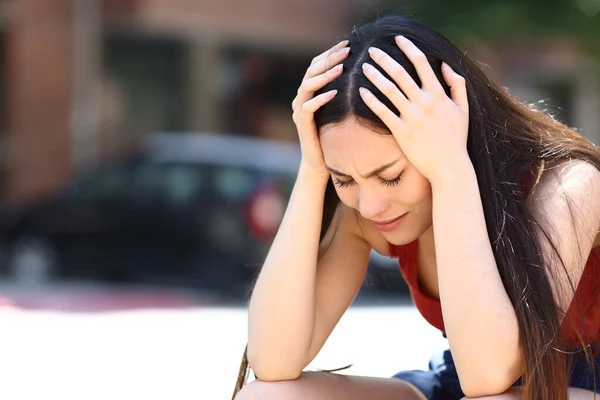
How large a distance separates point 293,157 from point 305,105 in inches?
286

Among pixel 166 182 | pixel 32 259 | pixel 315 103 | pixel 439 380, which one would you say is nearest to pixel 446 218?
pixel 315 103

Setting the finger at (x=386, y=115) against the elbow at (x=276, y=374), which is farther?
the elbow at (x=276, y=374)

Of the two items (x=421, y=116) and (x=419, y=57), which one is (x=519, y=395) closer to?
(x=421, y=116)

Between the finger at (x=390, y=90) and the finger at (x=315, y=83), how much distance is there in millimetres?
108

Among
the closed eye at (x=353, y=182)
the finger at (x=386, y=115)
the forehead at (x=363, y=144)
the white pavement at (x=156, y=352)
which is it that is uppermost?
the finger at (x=386, y=115)

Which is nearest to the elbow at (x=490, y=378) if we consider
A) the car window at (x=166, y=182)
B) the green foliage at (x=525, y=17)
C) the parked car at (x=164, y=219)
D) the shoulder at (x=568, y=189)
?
the shoulder at (x=568, y=189)

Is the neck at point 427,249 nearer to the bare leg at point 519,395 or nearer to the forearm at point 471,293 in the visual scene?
the forearm at point 471,293

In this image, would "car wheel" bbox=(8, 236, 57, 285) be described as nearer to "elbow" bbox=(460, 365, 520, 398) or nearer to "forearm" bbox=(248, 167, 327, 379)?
"forearm" bbox=(248, 167, 327, 379)

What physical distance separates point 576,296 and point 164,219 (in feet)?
23.6

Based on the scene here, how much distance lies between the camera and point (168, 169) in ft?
30.7

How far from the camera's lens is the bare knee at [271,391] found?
2463 millimetres

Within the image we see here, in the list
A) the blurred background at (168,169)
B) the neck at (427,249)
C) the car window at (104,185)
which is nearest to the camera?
the neck at (427,249)

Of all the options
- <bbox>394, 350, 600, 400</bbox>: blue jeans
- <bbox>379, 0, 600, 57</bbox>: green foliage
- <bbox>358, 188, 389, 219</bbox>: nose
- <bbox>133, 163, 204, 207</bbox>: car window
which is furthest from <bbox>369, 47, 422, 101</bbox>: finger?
<bbox>379, 0, 600, 57</bbox>: green foliage

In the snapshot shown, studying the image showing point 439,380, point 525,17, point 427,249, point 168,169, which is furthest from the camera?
point 525,17
